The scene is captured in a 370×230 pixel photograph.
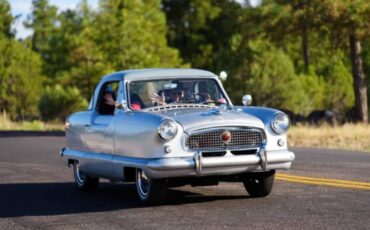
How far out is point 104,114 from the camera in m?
11.9

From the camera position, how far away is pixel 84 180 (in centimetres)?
1268

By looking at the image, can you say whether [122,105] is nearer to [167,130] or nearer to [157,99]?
[157,99]

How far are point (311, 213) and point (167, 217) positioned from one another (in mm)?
1538

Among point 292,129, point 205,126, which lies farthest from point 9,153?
point 205,126

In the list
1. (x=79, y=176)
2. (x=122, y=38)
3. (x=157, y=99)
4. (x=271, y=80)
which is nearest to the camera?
(x=157, y=99)

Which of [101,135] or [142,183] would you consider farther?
[101,135]

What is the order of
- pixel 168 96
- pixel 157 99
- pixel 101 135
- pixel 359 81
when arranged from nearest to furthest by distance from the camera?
pixel 157 99 → pixel 168 96 → pixel 101 135 → pixel 359 81

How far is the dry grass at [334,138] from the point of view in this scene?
2192cm

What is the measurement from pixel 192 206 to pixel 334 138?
14319 mm

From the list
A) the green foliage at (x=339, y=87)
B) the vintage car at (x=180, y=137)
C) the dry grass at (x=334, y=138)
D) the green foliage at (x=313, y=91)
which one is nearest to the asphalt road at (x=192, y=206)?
the vintage car at (x=180, y=137)

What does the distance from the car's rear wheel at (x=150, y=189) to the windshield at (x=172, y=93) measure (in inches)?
43.0

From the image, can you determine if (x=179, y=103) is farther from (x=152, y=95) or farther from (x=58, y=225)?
(x=58, y=225)

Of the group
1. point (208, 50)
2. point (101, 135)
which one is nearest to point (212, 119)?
point (101, 135)

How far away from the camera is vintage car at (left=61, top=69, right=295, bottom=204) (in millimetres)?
9836
